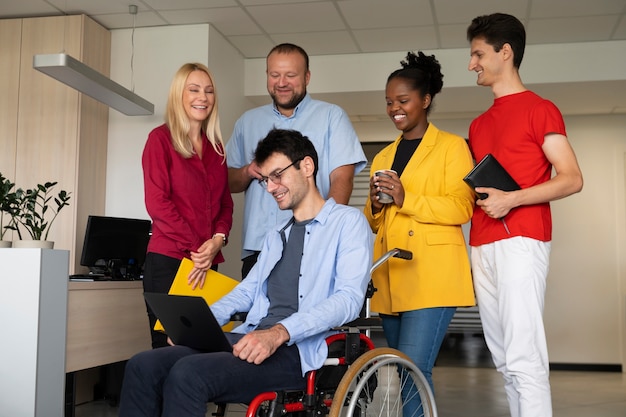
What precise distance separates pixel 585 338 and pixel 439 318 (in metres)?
5.68

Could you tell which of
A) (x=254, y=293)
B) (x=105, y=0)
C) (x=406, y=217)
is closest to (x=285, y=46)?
(x=406, y=217)

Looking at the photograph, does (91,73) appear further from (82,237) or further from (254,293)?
(254,293)

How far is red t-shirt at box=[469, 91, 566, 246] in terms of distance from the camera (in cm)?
237

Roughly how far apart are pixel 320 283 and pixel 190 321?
1.34 feet

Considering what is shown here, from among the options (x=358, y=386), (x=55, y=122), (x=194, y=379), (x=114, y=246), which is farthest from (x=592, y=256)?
(x=194, y=379)

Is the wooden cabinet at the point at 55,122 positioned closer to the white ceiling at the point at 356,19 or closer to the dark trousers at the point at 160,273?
the white ceiling at the point at 356,19

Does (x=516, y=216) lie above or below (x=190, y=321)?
above

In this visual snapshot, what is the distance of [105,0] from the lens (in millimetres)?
5223

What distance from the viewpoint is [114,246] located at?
4.74m

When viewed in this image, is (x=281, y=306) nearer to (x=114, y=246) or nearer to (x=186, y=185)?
(x=186, y=185)

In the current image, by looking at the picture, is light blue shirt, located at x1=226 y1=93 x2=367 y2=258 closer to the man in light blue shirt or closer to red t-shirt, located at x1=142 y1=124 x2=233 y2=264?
the man in light blue shirt

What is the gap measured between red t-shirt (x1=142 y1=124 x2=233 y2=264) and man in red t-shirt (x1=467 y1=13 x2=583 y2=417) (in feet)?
3.33

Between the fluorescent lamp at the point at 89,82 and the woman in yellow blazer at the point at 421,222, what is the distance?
7.67 feet

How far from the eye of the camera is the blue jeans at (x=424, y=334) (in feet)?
8.14
